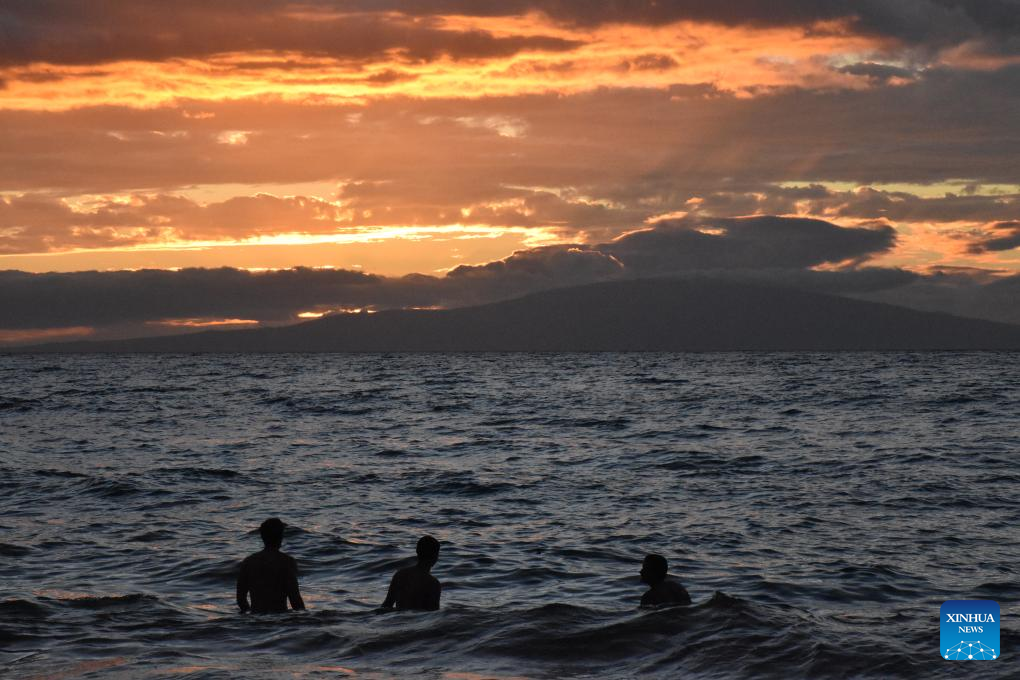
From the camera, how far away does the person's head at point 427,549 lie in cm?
1454

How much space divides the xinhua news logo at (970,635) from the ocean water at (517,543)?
217 mm

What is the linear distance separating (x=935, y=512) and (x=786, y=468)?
832 cm

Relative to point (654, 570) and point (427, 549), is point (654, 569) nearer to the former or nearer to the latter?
point (654, 570)

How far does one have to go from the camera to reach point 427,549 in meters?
14.6

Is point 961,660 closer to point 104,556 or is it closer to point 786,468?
point 104,556

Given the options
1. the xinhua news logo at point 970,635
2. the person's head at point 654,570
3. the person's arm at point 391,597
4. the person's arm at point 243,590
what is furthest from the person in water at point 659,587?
the person's arm at point 243,590

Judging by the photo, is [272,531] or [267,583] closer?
[272,531]

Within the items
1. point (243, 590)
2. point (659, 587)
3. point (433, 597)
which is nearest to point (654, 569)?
point (659, 587)

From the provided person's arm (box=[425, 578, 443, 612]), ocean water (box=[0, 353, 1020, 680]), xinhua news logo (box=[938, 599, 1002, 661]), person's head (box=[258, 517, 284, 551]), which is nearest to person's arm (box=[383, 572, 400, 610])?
ocean water (box=[0, 353, 1020, 680])

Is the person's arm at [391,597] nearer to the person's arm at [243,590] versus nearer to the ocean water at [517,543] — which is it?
the ocean water at [517,543]

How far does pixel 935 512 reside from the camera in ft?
81.3

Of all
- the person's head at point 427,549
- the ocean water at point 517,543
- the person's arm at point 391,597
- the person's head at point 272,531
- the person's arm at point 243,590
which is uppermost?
the person's head at point 272,531

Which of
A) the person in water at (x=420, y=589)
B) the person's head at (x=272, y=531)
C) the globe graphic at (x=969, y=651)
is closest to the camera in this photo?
the globe graphic at (x=969, y=651)

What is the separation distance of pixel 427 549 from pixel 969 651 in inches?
278
